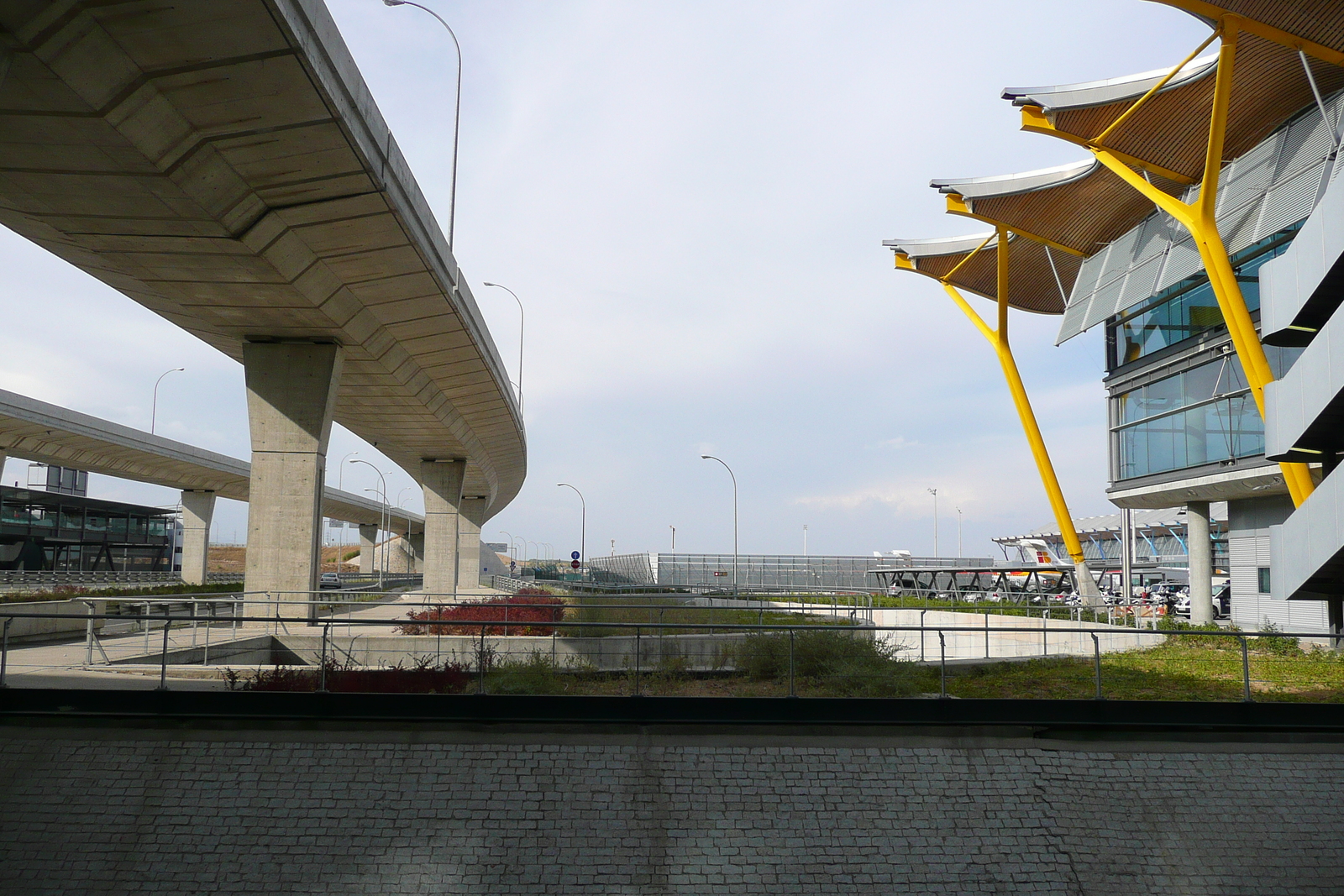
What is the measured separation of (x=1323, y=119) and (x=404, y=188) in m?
21.7

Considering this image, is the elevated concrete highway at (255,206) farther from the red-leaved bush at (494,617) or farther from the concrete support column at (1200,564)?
the concrete support column at (1200,564)

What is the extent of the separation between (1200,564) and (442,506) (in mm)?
34060

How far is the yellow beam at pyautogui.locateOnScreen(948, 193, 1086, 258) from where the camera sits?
32531mm

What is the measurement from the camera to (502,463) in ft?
169

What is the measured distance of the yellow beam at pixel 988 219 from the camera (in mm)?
32531

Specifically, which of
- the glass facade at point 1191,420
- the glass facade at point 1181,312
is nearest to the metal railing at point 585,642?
the glass facade at point 1191,420

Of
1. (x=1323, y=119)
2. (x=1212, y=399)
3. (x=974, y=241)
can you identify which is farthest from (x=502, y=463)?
(x=1323, y=119)

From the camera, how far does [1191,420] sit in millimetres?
27141

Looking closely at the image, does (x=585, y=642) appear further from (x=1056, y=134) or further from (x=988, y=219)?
(x=988, y=219)

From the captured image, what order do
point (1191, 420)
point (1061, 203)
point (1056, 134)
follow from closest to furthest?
point (1056, 134) < point (1191, 420) < point (1061, 203)

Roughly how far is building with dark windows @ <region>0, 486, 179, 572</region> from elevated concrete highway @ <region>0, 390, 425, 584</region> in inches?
408

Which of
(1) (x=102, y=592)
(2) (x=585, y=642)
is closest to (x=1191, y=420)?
(2) (x=585, y=642)

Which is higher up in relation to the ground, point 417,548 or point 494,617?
point 417,548

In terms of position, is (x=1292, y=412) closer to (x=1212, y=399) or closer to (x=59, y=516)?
(x=1212, y=399)
